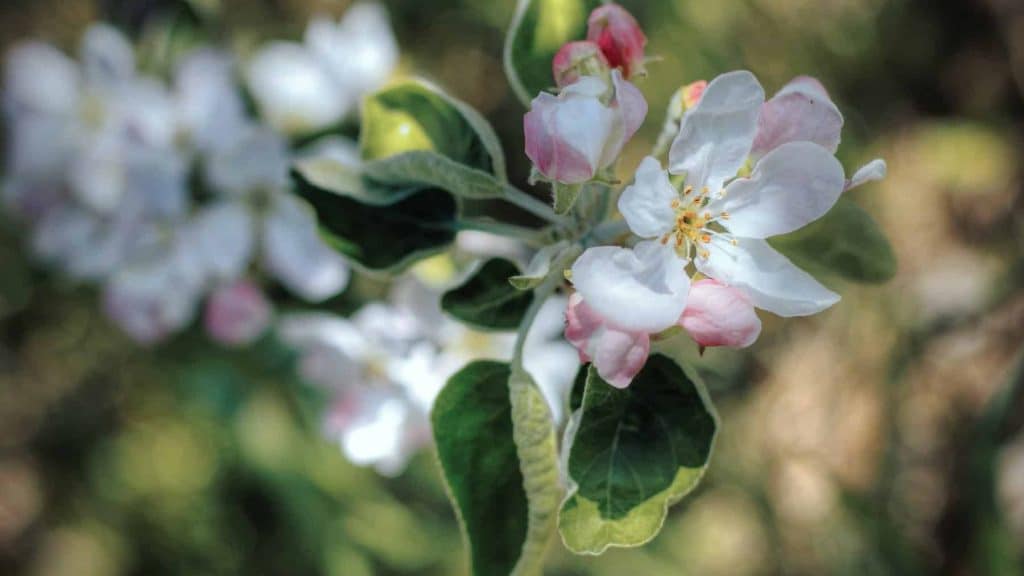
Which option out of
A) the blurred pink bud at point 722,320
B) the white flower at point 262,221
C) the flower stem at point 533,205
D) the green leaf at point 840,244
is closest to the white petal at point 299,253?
the white flower at point 262,221

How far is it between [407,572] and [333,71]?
89 centimetres

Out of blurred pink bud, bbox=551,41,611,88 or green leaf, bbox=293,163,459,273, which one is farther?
green leaf, bbox=293,163,459,273

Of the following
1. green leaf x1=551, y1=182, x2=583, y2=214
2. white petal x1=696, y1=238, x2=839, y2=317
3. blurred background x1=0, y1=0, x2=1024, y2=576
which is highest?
green leaf x1=551, y1=182, x2=583, y2=214

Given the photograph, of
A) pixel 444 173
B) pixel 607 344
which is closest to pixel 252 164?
pixel 444 173

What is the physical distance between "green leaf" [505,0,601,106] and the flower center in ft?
0.69

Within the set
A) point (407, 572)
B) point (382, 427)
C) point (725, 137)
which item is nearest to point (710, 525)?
point (407, 572)

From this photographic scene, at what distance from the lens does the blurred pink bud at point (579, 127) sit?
2.08ft

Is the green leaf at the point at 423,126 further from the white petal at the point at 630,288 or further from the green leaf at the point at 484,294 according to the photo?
the white petal at the point at 630,288

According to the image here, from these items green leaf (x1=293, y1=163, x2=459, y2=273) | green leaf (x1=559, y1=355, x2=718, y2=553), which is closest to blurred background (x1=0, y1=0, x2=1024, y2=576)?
green leaf (x1=293, y1=163, x2=459, y2=273)

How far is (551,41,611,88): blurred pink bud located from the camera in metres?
0.70

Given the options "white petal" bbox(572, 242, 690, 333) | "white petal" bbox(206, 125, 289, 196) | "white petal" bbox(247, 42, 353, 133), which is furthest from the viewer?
"white petal" bbox(247, 42, 353, 133)

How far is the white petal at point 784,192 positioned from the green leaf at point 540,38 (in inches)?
9.0

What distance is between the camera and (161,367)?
1.80 meters

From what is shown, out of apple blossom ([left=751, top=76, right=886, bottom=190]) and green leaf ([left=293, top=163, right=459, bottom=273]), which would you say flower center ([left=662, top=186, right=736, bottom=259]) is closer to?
apple blossom ([left=751, top=76, right=886, bottom=190])
